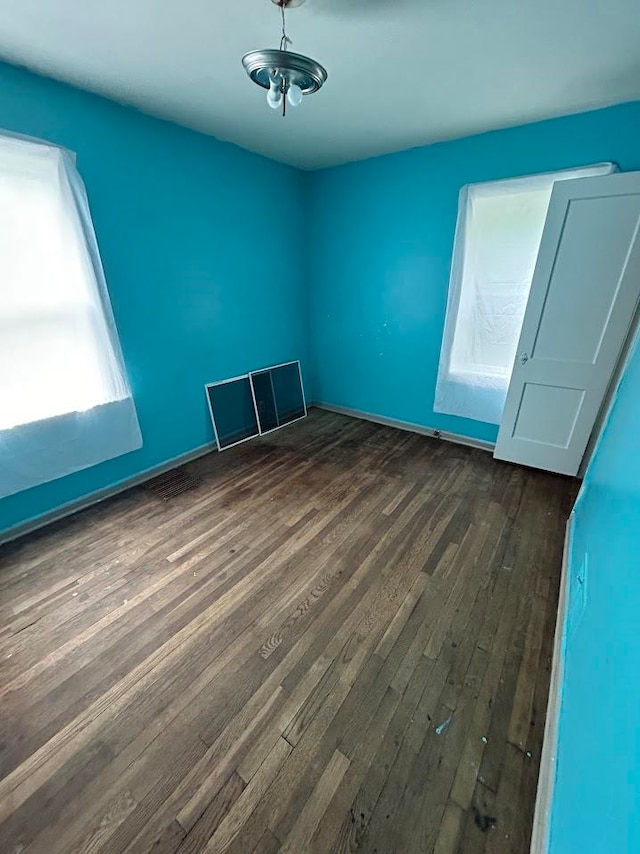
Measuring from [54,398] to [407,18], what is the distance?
2539mm

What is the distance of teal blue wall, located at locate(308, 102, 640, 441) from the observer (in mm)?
2338

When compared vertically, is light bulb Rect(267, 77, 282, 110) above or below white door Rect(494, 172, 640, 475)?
above

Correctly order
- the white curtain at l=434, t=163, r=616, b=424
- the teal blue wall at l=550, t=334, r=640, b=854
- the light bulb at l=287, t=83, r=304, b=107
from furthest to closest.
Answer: the white curtain at l=434, t=163, r=616, b=424, the light bulb at l=287, t=83, r=304, b=107, the teal blue wall at l=550, t=334, r=640, b=854

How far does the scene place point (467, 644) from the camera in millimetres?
1541

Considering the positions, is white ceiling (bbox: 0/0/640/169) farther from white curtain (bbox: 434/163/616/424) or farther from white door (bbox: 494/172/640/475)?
white door (bbox: 494/172/640/475)

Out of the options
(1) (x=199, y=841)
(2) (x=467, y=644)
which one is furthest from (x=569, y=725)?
(1) (x=199, y=841)

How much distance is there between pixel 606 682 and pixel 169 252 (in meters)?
3.15

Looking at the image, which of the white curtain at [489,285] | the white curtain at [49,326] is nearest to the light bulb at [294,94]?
the white curtain at [49,326]

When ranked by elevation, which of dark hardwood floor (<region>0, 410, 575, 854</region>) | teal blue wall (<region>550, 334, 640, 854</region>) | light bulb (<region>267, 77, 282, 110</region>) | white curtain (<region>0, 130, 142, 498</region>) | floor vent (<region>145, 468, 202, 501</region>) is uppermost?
light bulb (<region>267, 77, 282, 110</region>)

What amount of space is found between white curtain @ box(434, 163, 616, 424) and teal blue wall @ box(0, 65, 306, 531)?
1.73m

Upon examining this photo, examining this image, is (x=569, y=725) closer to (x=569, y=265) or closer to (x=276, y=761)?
(x=276, y=761)

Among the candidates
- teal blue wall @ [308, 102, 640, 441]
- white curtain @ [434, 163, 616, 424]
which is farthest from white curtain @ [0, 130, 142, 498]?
white curtain @ [434, 163, 616, 424]

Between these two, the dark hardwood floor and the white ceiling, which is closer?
the dark hardwood floor

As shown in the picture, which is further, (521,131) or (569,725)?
(521,131)
